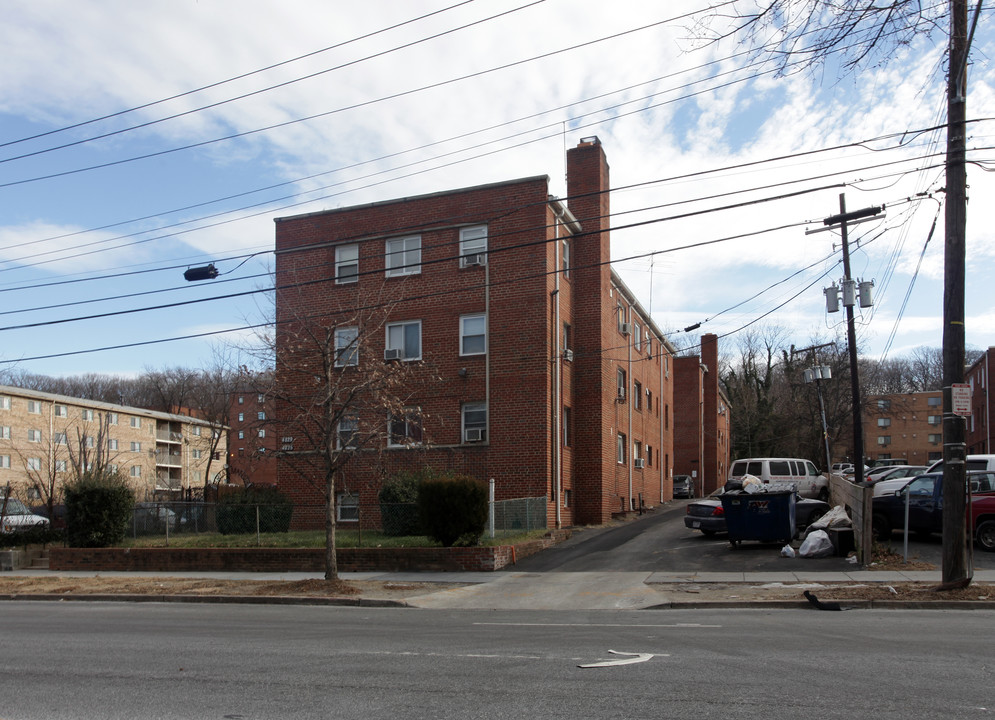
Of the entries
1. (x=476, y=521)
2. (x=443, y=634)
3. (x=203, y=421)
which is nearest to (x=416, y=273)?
(x=476, y=521)

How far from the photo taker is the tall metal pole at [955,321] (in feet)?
43.4

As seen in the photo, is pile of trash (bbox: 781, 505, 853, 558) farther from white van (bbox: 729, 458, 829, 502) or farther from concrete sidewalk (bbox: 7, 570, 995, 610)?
white van (bbox: 729, 458, 829, 502)

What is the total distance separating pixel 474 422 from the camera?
87.5 ft

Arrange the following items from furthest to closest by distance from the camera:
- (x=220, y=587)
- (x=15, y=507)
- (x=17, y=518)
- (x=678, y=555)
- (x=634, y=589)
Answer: (x=17, y=518) < (x=15, y=507) < (x=678, y=555) < (x=220, y=587) < (x=634, y=589)

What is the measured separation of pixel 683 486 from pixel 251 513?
3155cm

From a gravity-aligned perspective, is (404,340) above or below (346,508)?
above

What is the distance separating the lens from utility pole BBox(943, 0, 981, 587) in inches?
521

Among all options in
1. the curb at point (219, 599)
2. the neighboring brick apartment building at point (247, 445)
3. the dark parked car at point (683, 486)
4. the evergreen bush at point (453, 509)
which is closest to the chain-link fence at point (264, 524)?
the evergreen bush at point (453, 509)

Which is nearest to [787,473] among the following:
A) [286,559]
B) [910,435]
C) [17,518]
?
[286,559]

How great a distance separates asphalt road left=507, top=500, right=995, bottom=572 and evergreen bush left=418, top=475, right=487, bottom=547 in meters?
1.34

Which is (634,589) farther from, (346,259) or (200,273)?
(346,259)

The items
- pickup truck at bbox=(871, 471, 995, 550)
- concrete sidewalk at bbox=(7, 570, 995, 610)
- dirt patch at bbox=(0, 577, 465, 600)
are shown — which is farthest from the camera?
pickup truck at bbox=(871, 471, 995, 550)

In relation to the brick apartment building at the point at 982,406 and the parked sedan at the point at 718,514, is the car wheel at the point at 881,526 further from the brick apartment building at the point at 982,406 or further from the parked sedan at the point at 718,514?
the brick apartment building at the point at 982,406

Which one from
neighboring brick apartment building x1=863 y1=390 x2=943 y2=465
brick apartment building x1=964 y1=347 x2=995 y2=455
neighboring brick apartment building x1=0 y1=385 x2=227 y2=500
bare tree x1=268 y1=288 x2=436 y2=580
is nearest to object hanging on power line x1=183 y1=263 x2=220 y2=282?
bare tree x1=268 y1=288 x2=436 y2=580
